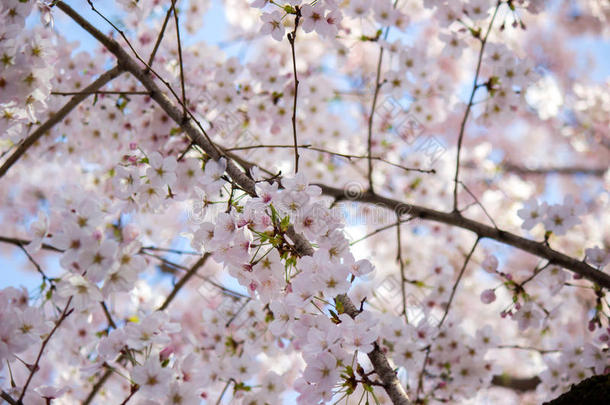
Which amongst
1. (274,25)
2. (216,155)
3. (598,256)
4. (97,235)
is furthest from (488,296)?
(97,235)

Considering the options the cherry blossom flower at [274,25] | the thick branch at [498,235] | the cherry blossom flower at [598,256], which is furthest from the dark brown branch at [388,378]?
the cherry blossom flower at [598,256]

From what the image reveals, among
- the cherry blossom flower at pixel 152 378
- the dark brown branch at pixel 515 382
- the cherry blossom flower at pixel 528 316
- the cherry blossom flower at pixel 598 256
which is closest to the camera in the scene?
the cherry blossom flower at pixel 152 378

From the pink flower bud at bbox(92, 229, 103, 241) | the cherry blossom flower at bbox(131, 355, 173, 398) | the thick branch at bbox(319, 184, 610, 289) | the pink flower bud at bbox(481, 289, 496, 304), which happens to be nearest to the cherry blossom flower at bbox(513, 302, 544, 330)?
the pink flower bud at bbox(481, 289, 496, 304)

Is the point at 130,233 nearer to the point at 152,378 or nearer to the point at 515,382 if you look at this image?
the point at 152,378

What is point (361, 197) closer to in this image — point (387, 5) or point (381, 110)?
point (387, 5)

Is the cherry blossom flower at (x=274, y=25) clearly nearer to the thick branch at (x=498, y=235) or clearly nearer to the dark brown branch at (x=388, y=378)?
the thick branch at (x=498, y=235)

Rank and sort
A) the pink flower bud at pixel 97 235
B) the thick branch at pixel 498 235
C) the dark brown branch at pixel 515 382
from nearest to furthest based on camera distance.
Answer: the pink flower bud at pixel 97 235 < the thick branch at pixel 498 235 < the dark brown branch at pixel 515 382

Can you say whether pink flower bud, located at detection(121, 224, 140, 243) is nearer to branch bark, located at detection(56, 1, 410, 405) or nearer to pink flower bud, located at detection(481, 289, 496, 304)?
branch bark, located at detection(56, 1, 410, 405)

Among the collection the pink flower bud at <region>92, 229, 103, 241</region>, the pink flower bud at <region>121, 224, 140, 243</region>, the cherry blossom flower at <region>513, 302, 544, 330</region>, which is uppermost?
the cherry blossom flower at <region>513, 302, 544, 330</region>

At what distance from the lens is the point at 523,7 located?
104 inches

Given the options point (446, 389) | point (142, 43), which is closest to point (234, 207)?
point (446, 389)

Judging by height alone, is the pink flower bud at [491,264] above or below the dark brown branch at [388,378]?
above

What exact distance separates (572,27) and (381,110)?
19.9 ft

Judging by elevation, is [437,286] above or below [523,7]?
below
